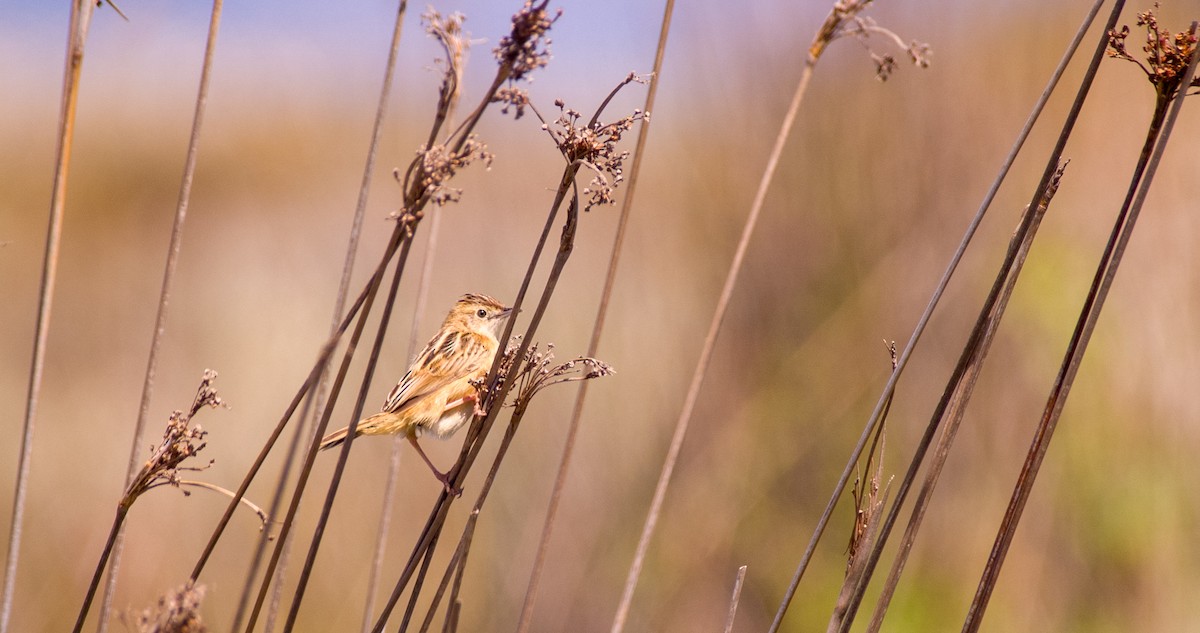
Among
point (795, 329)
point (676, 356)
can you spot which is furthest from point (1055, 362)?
point (676, 356)

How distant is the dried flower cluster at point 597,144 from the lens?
1.76m

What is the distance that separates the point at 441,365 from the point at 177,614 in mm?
2347

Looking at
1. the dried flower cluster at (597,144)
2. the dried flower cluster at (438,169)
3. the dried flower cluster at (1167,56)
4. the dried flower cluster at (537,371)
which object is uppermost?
the dried flower cluster at (1167,56)

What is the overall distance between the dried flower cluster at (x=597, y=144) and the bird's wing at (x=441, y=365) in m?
1.94

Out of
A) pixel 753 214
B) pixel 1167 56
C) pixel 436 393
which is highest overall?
pixel 1167 56

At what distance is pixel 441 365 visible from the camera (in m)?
3.92

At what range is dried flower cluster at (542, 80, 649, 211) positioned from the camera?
1761 millimetres

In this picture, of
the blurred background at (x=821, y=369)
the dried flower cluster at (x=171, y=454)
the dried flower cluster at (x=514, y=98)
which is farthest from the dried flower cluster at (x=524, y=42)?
the blurred background at (x=821, y=369)

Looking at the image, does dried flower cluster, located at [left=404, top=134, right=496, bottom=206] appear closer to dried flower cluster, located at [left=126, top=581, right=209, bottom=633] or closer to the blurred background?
dried flower cluster, located at [left=126, top=581, right=209, bottom=633]

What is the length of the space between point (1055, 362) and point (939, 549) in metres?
1.67

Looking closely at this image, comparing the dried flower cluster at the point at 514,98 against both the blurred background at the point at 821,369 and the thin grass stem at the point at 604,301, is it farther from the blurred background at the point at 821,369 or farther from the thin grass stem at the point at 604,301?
the blurred background at the point at 821,369

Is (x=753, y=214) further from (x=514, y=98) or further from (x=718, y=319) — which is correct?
(x=514, y=98)

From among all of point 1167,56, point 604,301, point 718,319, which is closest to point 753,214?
point 718,319

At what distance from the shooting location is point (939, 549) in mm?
6531
